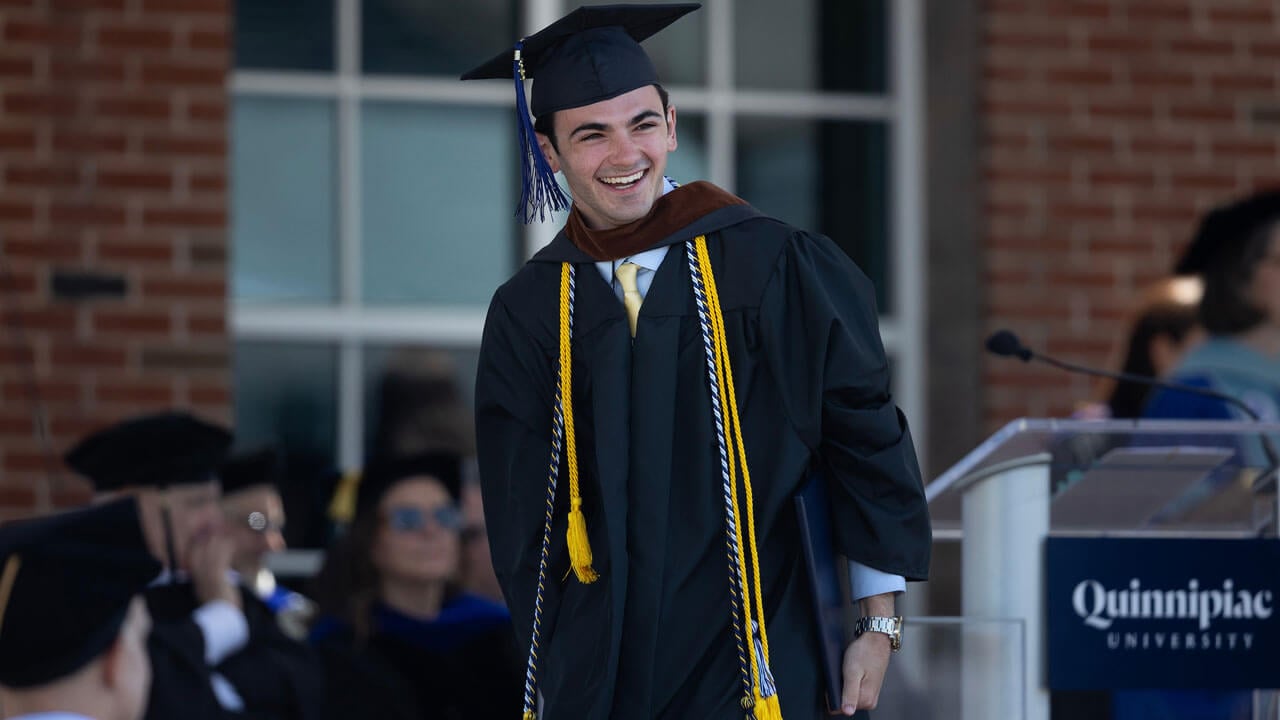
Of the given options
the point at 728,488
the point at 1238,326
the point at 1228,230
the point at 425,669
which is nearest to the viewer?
the point at 728,488

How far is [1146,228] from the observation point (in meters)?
6.66

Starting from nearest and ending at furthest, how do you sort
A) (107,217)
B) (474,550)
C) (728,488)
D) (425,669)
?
(728,488) → (425,669) → (107,217) → (474,550)

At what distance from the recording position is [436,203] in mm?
6512

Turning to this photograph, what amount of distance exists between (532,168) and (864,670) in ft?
3.17

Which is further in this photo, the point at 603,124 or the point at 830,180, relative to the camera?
the point at 830,180

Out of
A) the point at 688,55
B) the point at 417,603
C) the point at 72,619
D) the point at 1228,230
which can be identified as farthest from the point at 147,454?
the point at 1228,230

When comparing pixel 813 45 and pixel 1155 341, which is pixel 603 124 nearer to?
pixel 1155 341

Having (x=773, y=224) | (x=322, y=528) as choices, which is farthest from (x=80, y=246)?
(x=773, y=224)

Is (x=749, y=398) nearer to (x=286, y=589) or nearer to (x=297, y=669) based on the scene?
(x=297, y=669)

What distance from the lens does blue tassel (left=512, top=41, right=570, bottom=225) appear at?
3068mm

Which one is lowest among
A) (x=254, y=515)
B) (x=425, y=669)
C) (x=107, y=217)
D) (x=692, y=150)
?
(x=425, y=669)

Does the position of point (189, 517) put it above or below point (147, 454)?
below

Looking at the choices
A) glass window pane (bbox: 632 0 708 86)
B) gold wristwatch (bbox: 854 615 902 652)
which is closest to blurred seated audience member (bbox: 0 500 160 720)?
gold wristwatch (bbox: 854 615 902 652)

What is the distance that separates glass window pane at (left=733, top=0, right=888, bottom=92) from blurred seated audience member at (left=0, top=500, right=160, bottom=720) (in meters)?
4.01
